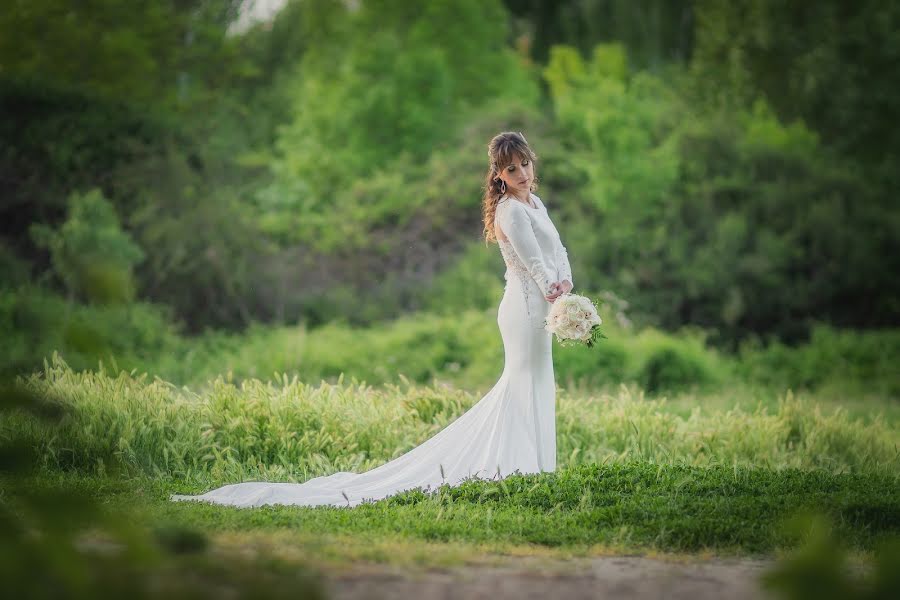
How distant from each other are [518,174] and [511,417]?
5.35 feet

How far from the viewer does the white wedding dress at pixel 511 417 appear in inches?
266

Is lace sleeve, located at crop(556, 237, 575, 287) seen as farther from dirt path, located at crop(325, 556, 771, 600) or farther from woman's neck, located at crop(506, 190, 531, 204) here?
dirt path, located at crop(325, 556, 771, 600)

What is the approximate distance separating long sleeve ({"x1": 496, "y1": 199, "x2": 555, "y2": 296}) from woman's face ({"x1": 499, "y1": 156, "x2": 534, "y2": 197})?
170mm

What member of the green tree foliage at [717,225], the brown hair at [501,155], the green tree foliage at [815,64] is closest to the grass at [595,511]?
the brown hair at [501,155]

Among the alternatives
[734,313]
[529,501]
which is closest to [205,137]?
[734,313]

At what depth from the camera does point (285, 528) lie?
5578 millimetres

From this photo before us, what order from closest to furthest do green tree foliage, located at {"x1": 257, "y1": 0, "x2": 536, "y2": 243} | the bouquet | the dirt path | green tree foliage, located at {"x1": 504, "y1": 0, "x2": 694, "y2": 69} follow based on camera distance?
the dirt path → the bouquet → green tree foliage, located at {"x1": 257, "y1": 0, "x2": 536, "y2": 243} → green tree foliage, located at {"x1": 504, "y1": 0, "x2": 694, "y2": 69}

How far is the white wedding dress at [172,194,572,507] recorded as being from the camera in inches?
266

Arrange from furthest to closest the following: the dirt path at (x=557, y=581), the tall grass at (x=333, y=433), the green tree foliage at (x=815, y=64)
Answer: the green tree foliage at (x=815, y=64) < the tall grass at (x=333, y=433) < the dirt path at (x=557, y=581)

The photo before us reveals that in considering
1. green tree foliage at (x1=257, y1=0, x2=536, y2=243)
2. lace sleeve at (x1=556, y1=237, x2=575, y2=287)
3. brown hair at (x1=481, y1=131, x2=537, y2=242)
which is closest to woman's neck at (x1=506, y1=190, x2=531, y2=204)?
brown hair at (x1=481, y1=131, x2=537, y2=242)

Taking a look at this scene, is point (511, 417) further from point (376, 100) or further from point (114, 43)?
point (376, 100)

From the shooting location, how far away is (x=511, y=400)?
6859 millimetres

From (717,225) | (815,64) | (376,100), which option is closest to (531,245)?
(717,225)

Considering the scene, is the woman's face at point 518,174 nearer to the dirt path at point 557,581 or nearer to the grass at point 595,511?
the grass at point 595,511
